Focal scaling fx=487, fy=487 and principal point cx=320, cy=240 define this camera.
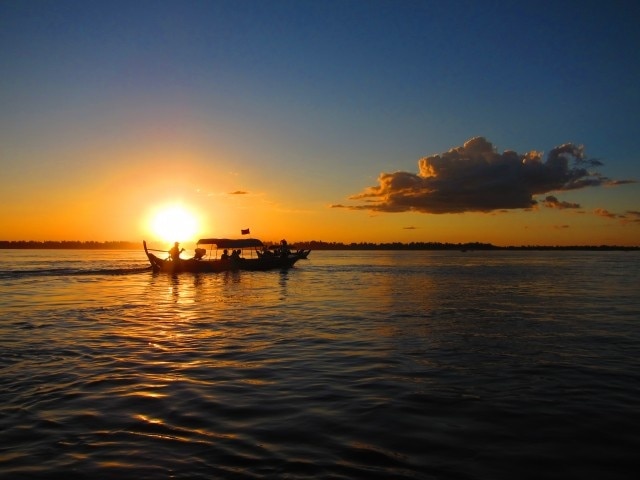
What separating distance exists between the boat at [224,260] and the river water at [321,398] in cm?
3838

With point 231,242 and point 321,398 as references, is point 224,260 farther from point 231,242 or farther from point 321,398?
point 321,398

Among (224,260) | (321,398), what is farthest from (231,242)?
(321,398)

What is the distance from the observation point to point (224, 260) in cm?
6025

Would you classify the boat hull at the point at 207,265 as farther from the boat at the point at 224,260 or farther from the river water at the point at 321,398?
the river water at the point at 321,398

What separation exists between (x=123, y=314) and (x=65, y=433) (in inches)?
624

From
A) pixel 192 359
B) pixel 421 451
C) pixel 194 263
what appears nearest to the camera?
pixel 421 451

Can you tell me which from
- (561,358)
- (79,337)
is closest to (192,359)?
(79,337)

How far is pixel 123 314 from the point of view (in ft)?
72.3

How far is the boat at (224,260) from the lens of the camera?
2261 inches

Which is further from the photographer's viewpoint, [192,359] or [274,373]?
[192,359]

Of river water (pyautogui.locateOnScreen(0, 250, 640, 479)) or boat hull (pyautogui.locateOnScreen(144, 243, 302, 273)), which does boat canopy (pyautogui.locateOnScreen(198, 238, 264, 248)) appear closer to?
boat hull (pyautogui.locateOnScreen(144, 243, 302, 273))

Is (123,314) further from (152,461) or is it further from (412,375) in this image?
(152,461)

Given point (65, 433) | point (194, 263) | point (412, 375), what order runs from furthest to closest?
point (194, 263)
point (412, 375)
point (65, 433)

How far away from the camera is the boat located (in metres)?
57.4
